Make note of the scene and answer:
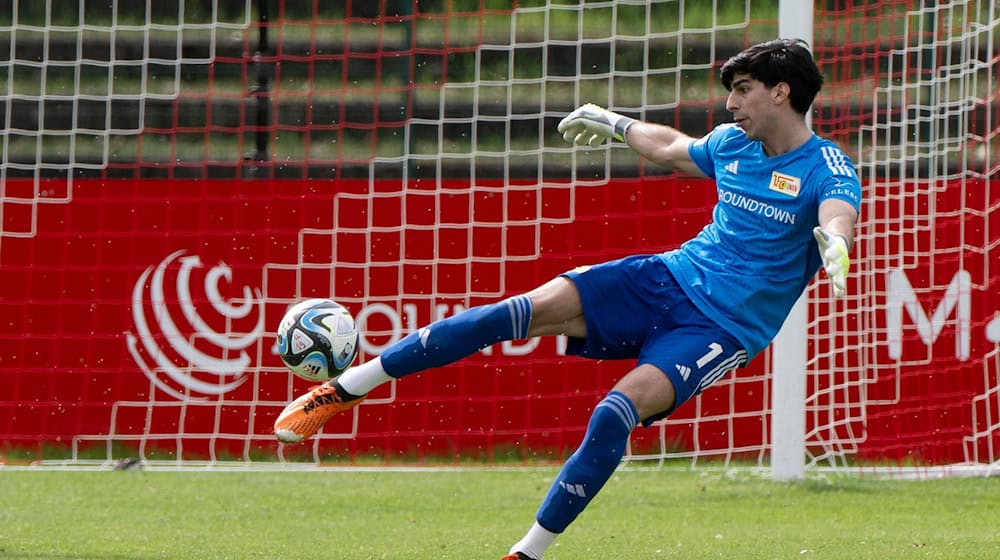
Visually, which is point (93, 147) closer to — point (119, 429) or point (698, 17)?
point (119, 429)

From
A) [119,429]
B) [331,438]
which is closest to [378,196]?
[331,438]

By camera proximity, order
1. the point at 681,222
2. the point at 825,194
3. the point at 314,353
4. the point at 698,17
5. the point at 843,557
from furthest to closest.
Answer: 1. the point at 698,17
2. the point at 681,222
3. the point at 843,557
4. the point at 314,353
5. the point at 825,194

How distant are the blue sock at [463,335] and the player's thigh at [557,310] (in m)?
0.05

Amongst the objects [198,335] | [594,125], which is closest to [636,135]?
[594,125]

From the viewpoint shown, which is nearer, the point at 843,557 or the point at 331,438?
the point at 843,557

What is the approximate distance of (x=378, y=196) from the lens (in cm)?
953

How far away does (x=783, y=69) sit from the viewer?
5078 millimetres

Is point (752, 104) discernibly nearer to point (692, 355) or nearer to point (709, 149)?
point (709, 149)

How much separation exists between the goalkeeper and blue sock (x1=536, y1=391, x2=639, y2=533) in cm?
4

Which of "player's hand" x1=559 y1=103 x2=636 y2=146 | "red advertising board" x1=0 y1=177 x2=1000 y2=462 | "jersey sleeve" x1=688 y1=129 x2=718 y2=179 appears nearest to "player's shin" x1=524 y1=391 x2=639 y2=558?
"jersey sleeve" x1=688 y1=129 x2=718 y2=179

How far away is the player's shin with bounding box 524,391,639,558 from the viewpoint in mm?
4770

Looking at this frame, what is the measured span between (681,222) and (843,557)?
3812mm

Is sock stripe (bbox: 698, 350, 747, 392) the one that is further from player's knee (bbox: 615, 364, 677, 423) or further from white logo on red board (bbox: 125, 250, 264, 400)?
white logo on red board (bbox: 125, 250, 264, 400)

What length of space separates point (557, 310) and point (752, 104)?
3.13 ft
